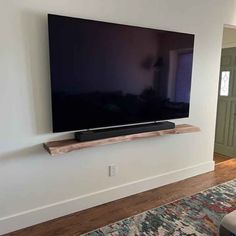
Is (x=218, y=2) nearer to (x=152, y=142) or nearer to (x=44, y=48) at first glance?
(x=152, y=142)

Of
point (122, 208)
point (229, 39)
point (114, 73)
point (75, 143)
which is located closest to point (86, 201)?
point (122, 208)

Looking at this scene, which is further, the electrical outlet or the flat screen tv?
the electrical outlet

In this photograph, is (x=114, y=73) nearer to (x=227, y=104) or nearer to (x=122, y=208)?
(x=122, y=208)

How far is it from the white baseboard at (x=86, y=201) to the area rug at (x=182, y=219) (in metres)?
0.38

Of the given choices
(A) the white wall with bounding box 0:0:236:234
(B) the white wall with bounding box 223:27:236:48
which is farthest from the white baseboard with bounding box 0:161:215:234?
(B) the white wall with bounding box 223:27:236:48

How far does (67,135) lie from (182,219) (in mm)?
1388

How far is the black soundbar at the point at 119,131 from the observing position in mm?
2258

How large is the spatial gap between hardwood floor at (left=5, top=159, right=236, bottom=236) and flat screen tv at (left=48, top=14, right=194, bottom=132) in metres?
0.89

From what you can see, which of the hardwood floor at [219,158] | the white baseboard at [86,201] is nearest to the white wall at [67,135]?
the white baseboard at [86,201]

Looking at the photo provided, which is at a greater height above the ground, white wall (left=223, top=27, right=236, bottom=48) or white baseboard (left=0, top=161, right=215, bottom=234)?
white wall (left=223, top=27, right=236, bottom=48)

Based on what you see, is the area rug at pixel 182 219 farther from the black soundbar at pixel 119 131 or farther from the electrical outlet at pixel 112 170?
the black soundbar at pixel 119 131

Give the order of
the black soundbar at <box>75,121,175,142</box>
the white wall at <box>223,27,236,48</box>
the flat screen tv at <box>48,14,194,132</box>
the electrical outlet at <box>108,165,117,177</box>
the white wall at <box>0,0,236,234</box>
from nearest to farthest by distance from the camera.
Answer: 1. the white wall at <box>0,0,236,234</box>
2. the flat screen tv at <box>48,14,194,132</box>
3. the black soundbar at <box>75,121,175,142</box>
4. the electrical outlet at <box>108,165,117,177</box>
5. the white wall at <box>223,27,236,48</box>

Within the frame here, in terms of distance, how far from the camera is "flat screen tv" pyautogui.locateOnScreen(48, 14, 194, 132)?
2111 mm

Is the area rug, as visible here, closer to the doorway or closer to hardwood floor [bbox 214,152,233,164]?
hardwood floor [bbox 214,152,233,164]
